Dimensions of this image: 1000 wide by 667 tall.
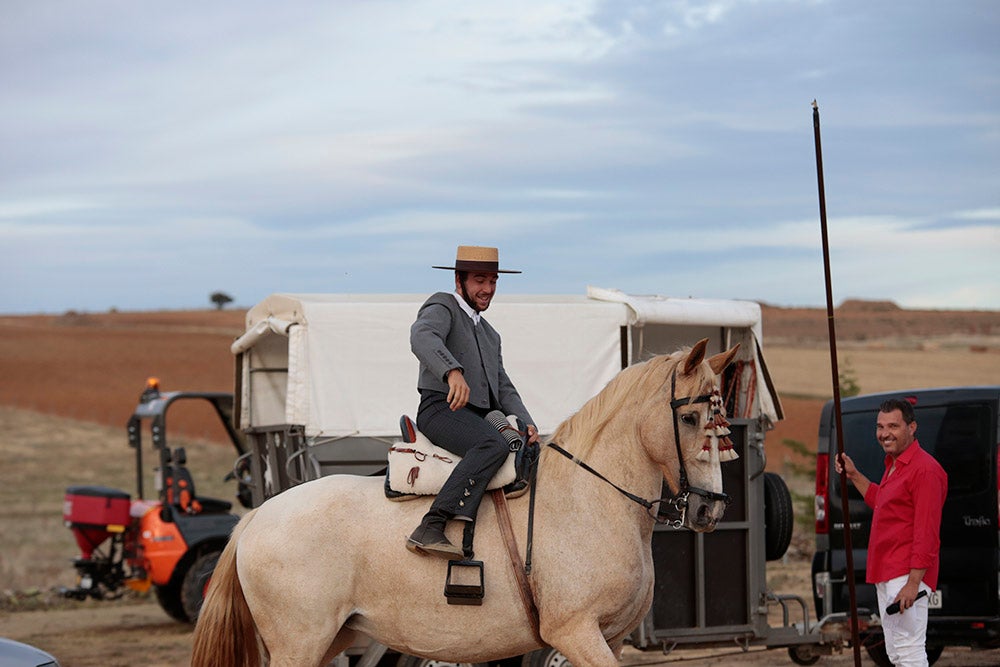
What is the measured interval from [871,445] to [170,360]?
52.2m

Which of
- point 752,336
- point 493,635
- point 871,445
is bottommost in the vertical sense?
point 493,635

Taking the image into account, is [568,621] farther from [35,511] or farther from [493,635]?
[35,511]

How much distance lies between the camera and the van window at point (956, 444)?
27.6 feet

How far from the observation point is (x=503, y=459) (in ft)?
18.5

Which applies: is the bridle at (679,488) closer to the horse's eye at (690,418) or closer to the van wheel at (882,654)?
the horse's eye at (690,418)

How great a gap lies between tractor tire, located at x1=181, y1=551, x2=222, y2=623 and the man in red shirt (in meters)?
7.29

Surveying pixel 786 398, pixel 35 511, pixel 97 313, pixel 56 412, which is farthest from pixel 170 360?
pixel 35 511

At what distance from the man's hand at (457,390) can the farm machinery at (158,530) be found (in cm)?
723

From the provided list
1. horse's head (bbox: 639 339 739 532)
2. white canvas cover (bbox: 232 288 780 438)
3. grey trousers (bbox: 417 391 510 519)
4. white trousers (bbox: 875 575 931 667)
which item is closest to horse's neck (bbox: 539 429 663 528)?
horse's head (bbox: 639 339 739 532)

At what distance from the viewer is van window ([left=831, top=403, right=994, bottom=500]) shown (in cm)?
841

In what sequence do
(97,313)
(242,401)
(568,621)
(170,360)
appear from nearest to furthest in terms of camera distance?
(568,621)
(242,401)
(170,360)
(97,313)

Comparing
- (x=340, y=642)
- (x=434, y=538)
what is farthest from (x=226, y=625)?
(x=434, y=538)

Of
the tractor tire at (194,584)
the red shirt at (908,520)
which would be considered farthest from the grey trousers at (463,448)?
the tractor tire at (194,584)

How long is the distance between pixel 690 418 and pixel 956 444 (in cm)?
390
